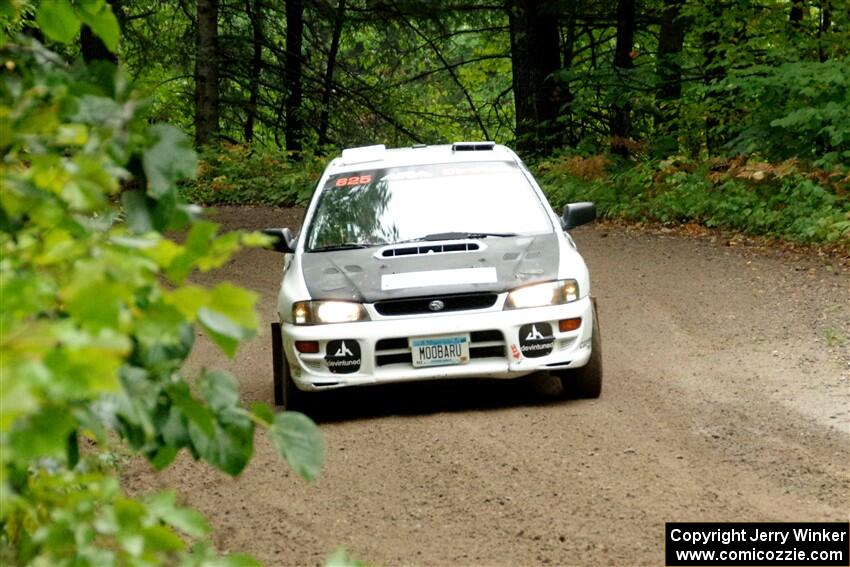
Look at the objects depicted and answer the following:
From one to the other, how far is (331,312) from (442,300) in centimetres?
73

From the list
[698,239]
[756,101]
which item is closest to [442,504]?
[698,239]

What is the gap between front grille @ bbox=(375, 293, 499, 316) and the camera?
26.7ft

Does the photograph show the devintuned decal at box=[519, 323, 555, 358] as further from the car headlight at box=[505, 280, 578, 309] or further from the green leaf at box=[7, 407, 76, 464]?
the green leaf at box=[7, 407, 76, 464]

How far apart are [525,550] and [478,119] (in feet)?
88.3

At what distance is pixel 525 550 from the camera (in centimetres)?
553

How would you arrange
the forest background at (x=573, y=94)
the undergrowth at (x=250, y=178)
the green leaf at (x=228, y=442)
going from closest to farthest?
the green leaf at (x=228, y=442)
the forest background at (x=573, y=94)
the undergrowth at (x=250, y=178)

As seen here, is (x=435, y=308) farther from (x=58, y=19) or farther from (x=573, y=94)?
(x=573, y=94)

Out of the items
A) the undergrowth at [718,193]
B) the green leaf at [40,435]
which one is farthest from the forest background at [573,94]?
the green leaf at [40,435]

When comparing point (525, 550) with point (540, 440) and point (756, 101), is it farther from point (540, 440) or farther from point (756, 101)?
point (756, 101)

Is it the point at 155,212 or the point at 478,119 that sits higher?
the point at 155,212

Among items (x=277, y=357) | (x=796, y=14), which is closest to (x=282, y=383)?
(x=277, y=357)

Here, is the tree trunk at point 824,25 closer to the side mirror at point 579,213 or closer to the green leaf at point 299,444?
the side mirror at point 579,213

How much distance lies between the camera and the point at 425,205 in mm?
9281

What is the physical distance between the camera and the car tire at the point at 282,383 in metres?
8.61
